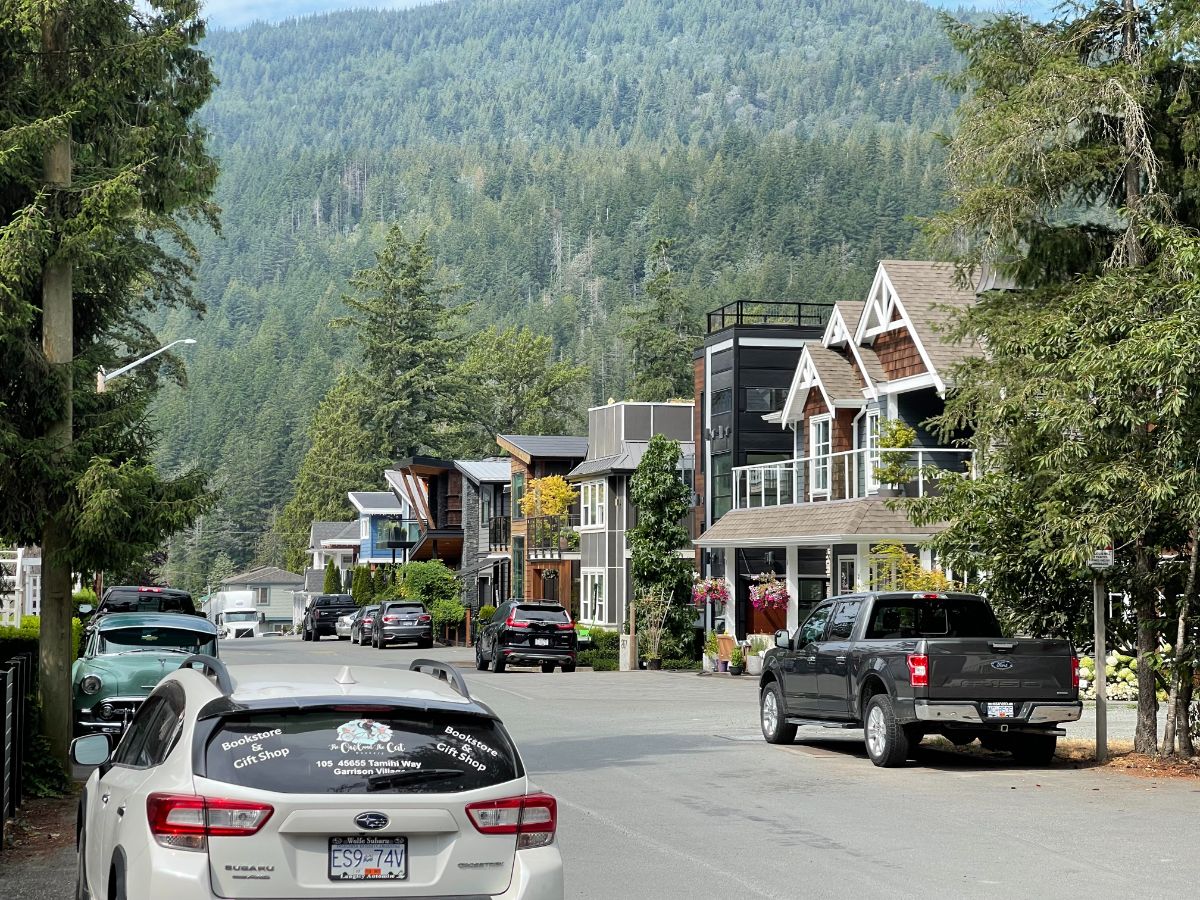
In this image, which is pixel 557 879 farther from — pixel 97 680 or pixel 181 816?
pixel 97 680

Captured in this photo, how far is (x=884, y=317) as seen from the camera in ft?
132

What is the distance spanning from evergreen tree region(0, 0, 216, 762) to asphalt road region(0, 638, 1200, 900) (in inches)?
190

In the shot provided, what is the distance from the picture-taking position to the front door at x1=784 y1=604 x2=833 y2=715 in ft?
66.3

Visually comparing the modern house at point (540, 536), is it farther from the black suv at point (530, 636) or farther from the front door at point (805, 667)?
the front door at point (805, 667)

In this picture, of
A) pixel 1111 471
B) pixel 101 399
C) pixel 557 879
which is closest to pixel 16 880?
pixel 557 879

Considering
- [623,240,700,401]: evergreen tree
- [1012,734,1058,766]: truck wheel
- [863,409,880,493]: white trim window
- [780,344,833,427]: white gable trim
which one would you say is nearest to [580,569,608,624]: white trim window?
[780,344,833,427]: white gable trim

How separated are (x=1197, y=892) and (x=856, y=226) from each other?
18942cm

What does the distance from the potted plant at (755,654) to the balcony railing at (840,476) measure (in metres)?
3.70

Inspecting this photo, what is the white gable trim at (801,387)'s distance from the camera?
4309cm

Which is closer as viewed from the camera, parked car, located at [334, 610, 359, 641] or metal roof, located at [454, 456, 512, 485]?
parked car, located at [334, 610, 359, 641]

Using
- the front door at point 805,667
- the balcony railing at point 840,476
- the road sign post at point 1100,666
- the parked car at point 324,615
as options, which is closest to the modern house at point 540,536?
the parked car at point 324,615

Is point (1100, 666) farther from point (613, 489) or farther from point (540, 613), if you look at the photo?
point (613, 489)

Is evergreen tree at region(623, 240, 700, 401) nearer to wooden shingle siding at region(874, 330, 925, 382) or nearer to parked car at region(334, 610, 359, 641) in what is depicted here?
parked car at region(334, 610, 359, 641)

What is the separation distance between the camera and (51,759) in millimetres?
15250
